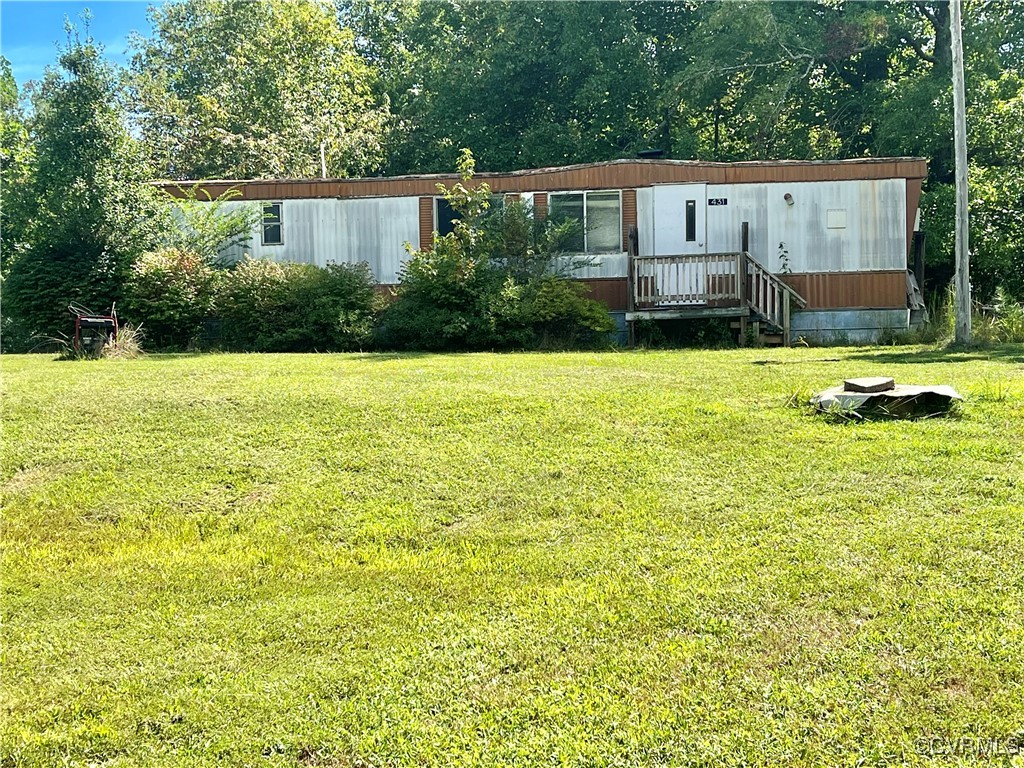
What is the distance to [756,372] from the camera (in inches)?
332

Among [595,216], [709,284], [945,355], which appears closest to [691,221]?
[709,284]

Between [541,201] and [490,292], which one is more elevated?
[541,201]

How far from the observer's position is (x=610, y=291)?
14820 millimetres

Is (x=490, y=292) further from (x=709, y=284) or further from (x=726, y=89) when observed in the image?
(x=726, y=89)

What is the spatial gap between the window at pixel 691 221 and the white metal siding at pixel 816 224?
0.84 ft

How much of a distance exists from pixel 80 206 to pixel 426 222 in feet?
18.9

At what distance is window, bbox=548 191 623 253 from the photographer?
1468 centimetres

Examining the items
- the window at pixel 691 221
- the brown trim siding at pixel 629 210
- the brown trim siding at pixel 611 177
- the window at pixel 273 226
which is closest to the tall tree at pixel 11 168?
the window at pixel 273 226

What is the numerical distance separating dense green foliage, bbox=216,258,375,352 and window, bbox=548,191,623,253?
3.64 m

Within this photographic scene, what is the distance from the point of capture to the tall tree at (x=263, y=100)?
2578 centimetres

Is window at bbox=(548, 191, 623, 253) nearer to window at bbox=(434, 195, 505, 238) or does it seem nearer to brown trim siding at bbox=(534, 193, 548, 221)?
brown trim siding at bbox=(534, 193, 548, 221)

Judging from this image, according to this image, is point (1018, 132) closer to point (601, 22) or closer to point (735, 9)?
point (735, 9)

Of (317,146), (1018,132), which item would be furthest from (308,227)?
(1018,132)

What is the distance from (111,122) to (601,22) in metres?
14.9
